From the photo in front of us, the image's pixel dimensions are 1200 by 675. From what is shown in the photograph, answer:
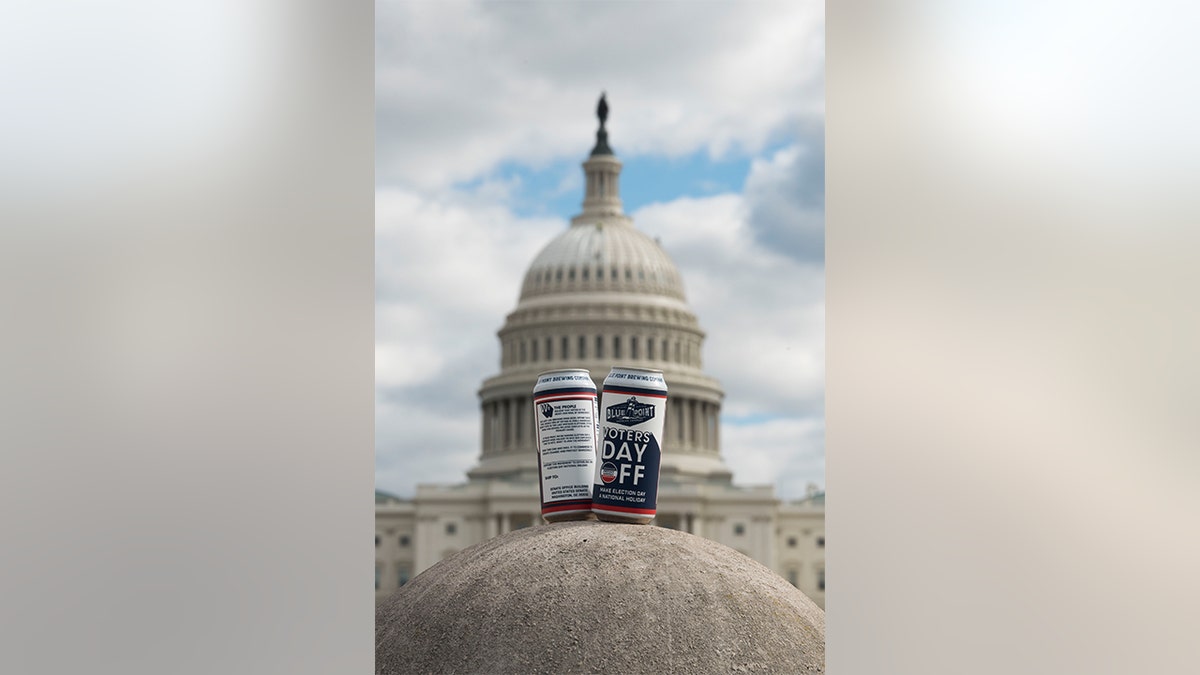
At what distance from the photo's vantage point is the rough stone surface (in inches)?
243

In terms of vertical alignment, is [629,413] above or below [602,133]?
below

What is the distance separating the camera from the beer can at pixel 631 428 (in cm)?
639

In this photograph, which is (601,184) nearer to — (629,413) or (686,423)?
(686,423)

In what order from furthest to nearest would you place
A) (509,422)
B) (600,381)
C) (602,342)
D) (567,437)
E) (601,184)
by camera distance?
(601,184)
(602,342)
(509,422)
(600,381)
(567,437)

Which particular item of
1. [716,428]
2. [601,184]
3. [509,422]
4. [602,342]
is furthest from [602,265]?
[716,428]

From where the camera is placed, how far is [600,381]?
110125 mm

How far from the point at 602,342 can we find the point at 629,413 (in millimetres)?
116977

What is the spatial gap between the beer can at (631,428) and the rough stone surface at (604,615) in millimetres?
284

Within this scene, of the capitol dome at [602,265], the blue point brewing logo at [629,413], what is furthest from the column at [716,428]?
the blue point brewing logo at [629,413]

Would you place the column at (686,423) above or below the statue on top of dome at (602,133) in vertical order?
below

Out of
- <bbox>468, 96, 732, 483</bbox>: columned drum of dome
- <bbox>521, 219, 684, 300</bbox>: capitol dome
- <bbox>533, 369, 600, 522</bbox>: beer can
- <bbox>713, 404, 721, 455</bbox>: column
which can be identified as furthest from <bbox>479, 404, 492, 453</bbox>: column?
<bbox>533, 369, 600, 522</bbox>: beer can

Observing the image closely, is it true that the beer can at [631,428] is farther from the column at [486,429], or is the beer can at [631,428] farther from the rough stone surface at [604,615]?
the column at [486,429]
